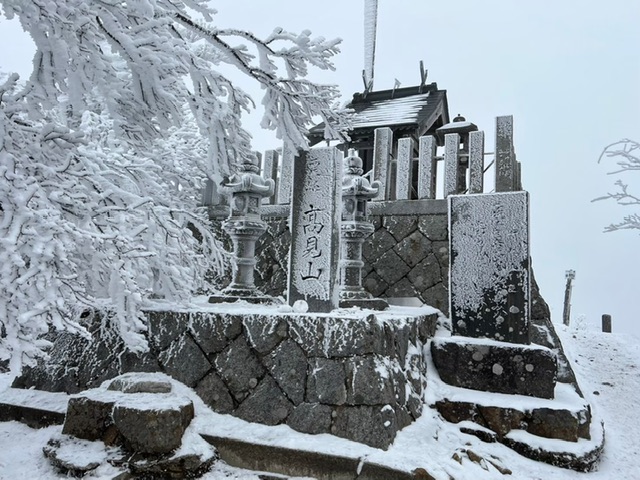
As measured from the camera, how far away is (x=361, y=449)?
2865mm

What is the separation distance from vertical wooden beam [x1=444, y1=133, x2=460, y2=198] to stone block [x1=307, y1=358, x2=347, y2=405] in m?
3.97

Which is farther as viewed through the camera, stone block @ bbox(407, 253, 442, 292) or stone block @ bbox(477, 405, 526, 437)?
stone block @ bbox(407, 253, 442, 292)

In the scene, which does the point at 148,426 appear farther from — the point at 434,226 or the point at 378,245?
the point at 434,226

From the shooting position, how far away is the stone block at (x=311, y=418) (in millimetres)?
3074

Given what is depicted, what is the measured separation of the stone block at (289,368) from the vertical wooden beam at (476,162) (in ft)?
13.4

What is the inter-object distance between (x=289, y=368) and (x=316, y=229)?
Result: 1.50 m

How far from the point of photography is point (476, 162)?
6.26 m

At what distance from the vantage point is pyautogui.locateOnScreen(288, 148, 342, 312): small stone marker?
4.17 meters

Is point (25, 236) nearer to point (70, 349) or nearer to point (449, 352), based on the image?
point (70, 349)

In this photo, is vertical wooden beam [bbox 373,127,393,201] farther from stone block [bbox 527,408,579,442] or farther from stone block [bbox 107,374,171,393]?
stone block [bbox 107,374,171,393]

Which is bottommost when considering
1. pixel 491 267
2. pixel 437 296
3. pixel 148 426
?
pixel 148 426

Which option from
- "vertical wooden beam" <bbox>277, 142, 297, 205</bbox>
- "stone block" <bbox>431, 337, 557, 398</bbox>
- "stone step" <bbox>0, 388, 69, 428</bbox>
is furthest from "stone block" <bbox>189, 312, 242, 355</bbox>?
"vertical wooden beam" <bbox>277, 142, 297, 205</bbox>

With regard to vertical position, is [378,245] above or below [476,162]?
below

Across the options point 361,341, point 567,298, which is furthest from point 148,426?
point 567,298
